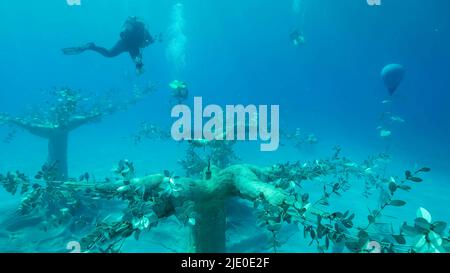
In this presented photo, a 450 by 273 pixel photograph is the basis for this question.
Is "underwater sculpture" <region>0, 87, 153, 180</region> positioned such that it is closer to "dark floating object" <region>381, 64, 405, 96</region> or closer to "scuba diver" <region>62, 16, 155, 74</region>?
"scuba diver" <region>62, 16, 155, 74</region>

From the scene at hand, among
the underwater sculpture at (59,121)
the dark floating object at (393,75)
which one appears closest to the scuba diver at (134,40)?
the underwater sculpture at (59,121)

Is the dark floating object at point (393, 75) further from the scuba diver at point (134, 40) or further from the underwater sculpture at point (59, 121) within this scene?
the underwater sculpture at point (59, 121)

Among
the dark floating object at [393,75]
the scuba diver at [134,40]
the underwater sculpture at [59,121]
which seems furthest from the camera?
the dark floating object at [393,75]

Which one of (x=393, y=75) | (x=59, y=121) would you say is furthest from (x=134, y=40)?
(x=393, y=75)

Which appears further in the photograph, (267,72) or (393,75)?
(267,72)

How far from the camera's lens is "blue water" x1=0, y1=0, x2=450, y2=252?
58.6 ft

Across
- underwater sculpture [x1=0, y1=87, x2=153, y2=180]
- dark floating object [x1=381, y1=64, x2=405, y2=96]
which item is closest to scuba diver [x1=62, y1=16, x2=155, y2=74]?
underwater sculpture [x1=0, y1=87, x2=153, y2=180]

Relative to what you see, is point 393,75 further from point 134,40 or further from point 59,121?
point 59,121

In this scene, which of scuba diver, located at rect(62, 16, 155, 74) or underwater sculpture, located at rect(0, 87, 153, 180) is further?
underwater sculpture, located at rect(0, 87, 153, 180)

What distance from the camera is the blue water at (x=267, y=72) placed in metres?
17.9

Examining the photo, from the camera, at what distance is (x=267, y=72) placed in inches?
3957

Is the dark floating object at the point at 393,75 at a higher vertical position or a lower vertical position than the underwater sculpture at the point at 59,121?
higher

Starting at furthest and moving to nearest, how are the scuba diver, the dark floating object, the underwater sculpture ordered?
the dark floating object → the underwater sculpture → the scuba diver

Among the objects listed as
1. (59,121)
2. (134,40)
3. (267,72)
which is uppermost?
(267,72)
